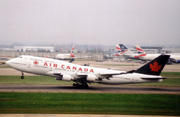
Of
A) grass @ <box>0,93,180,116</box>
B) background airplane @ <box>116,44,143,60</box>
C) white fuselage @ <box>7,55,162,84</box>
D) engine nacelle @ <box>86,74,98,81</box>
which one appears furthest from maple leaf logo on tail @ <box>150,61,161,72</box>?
background airplane @ <box>116,44,143,60</box>

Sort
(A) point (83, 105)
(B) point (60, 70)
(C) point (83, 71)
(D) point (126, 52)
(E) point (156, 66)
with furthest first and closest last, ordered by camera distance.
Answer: (D) point (126, 52), (C) point (83, 71), (E) point (156, 66), (B) point (60, 70), (A) point (83, 105)

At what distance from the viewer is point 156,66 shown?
3222cm

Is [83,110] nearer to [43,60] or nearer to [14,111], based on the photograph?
[14,111]

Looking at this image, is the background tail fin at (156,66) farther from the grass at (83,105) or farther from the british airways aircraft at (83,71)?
the grass at (83,105)

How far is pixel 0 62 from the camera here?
6275cm

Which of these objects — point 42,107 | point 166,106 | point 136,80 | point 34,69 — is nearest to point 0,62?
point 34,69

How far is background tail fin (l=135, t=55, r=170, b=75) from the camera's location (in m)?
31.9

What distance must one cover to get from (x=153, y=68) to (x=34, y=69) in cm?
1626

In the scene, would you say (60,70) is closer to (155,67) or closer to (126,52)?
(155,67)

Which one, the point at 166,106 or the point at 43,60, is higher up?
the point at 43,60

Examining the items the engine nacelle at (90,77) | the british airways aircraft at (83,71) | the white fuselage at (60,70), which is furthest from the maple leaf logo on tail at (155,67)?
the engine nacelle at (90,77)

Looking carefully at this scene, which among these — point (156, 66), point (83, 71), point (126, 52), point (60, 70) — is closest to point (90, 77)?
point (83, 71)

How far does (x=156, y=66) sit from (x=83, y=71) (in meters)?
10.0

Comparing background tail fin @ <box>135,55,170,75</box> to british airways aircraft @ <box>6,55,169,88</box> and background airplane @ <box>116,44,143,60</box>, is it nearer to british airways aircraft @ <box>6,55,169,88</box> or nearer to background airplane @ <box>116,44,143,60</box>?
british airways aircraft @ <box>6,55,169,88</box>
